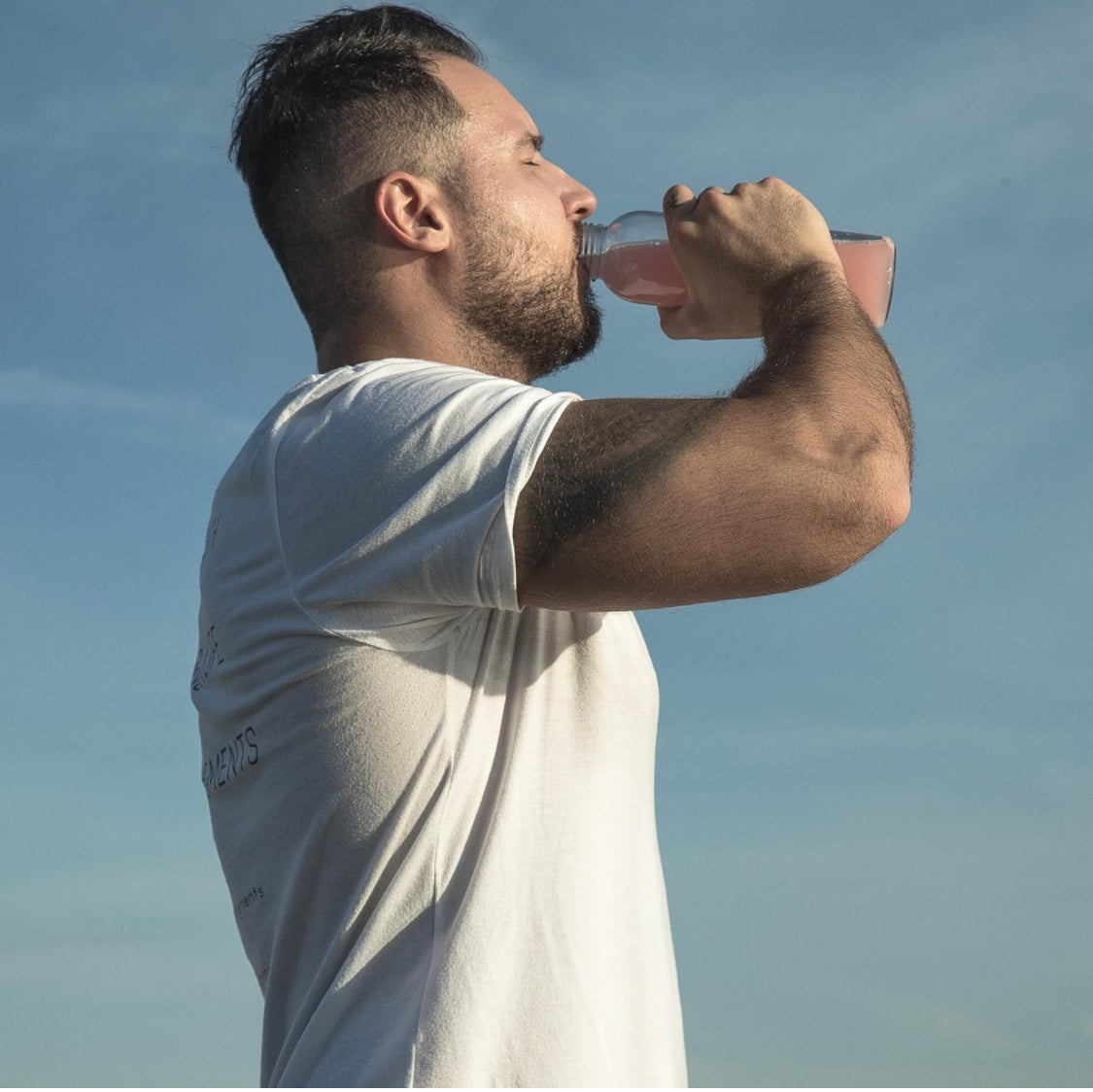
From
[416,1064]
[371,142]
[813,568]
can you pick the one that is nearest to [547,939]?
[416,1064]

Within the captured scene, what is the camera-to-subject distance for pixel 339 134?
313 centimetres

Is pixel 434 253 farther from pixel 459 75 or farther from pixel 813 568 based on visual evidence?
pixel 813 568

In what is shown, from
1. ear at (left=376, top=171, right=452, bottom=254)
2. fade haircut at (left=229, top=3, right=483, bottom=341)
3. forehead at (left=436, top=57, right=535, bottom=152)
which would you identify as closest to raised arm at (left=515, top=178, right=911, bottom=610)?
ear at (left=376, top=171, right=452, bottom=254)

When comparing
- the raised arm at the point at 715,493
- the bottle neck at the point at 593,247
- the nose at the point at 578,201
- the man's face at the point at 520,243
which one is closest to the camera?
the raised arm at the point at 715,493

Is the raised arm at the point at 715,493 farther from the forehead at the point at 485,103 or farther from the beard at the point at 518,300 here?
the forehead at the point at 485,103

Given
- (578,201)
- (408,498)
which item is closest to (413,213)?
(578,201)

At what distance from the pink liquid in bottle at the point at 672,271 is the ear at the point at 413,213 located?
505 millimetres

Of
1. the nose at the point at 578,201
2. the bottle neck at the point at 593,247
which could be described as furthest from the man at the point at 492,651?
the bottle neck at the point at 593,247

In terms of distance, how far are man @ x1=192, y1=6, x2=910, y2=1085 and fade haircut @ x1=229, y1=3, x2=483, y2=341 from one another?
1.98 ft

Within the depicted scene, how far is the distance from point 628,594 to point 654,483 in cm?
18

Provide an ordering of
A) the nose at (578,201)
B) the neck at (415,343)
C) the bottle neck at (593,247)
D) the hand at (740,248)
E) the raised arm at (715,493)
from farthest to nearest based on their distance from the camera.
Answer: the bottle neck at (593,247), the nose at (578,201), the neck at (415,343), the hand at (740,248), the raised arm at (715,493)

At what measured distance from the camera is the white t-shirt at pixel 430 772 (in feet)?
6.90

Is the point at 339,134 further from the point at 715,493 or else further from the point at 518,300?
the point at 715,493

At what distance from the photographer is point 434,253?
9.50ft
